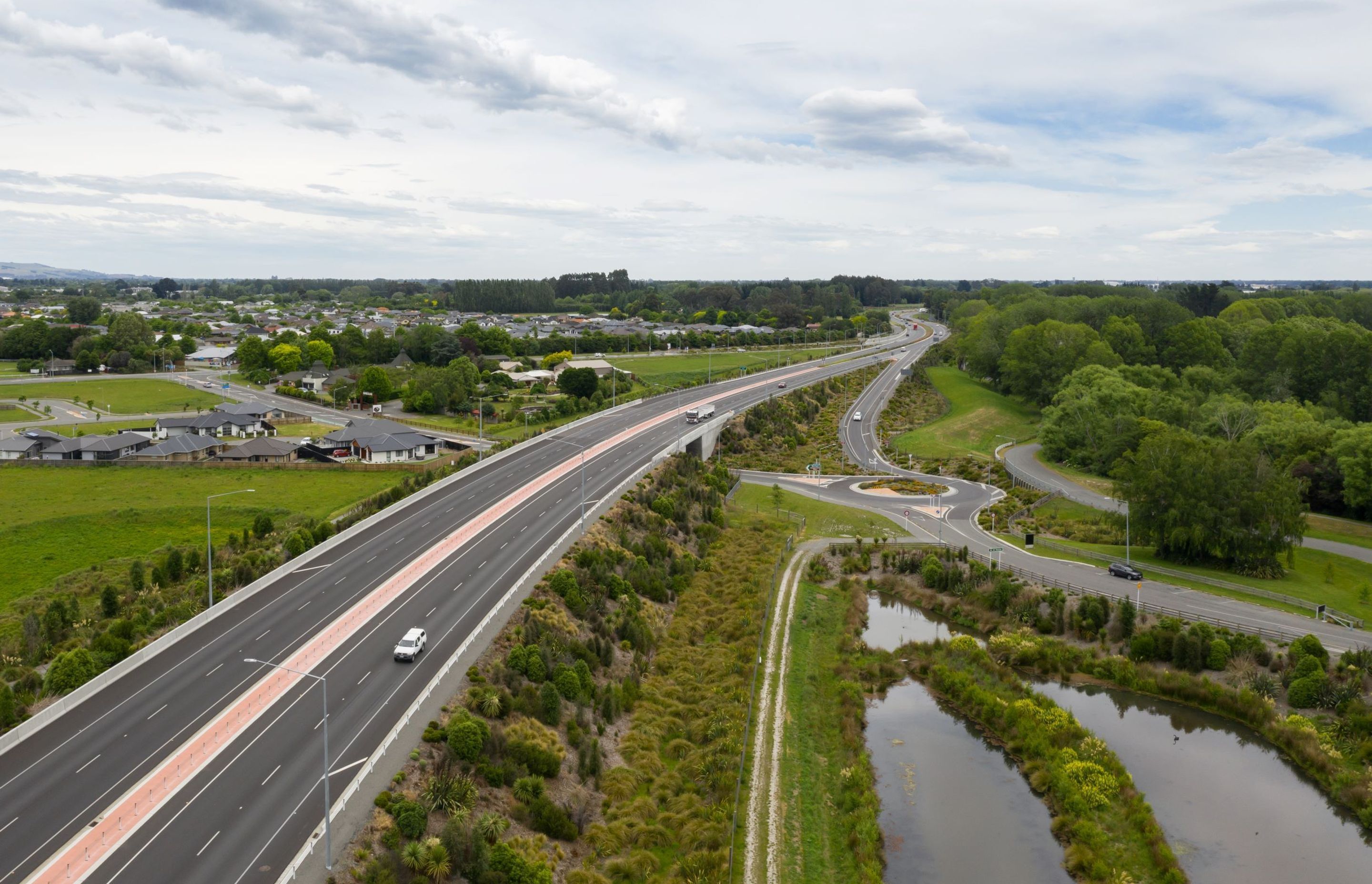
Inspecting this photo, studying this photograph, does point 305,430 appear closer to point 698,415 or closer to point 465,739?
point 698,415

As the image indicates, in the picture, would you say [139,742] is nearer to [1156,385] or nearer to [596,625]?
[596,625]

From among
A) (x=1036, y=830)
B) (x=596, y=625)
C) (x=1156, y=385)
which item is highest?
(x=1156, y=385)

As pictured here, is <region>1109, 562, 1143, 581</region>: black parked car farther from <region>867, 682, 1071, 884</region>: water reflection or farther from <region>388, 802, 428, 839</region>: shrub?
<region>388, 802, 428, 839</region>: shrub

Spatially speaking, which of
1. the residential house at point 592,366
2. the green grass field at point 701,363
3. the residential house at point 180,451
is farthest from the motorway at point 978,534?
the residential house at point 180,451

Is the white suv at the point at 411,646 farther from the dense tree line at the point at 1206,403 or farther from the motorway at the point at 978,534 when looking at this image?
the dense tree line at the point at 1206,403

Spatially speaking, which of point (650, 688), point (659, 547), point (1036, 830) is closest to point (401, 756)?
point (650, 688)

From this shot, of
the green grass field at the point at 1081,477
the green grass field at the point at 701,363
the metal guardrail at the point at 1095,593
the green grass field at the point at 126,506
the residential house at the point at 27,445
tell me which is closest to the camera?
the metal guardrail at the point at 1095,593

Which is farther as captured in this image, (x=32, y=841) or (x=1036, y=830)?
(x=1036, y=830)
